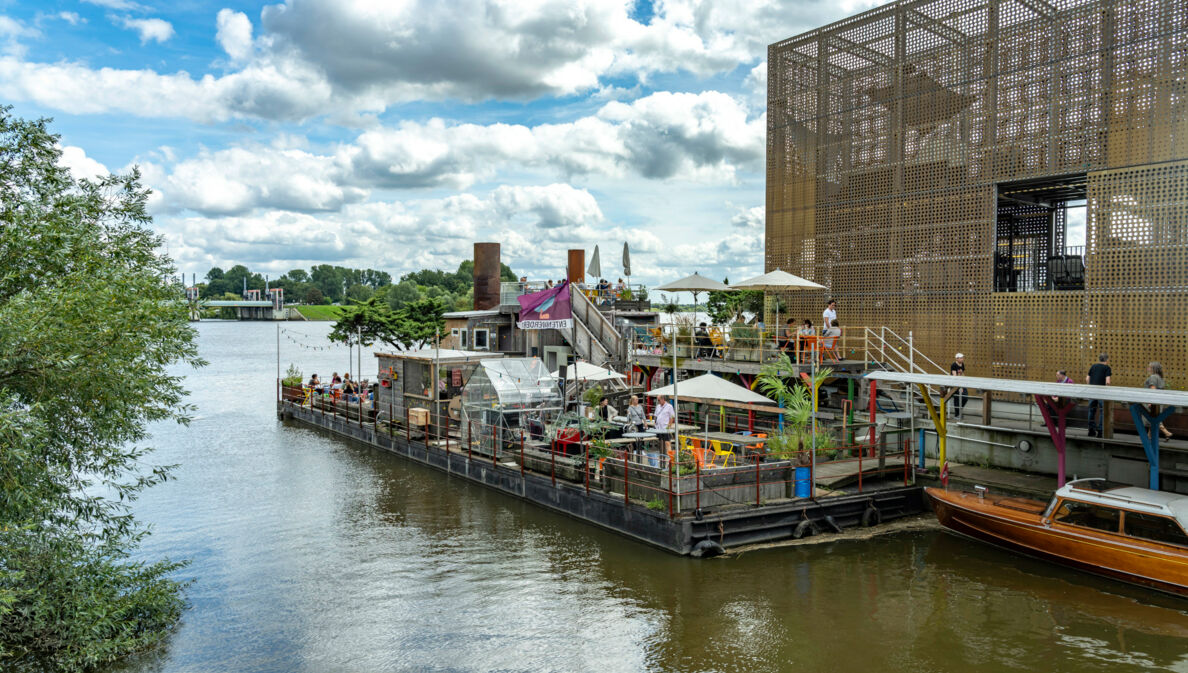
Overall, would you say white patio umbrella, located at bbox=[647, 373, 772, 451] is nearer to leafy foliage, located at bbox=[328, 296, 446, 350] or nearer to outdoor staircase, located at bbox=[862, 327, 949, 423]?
outdoor staircase, located at bbox=[862, 327, 949, 423]

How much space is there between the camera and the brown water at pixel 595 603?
39.7ft

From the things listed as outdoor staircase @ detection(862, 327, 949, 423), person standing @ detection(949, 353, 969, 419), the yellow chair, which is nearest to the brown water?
the yellow chair

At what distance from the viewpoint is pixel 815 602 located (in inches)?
559

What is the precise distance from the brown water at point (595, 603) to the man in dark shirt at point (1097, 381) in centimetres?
462

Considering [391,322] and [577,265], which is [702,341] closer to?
[577,265]

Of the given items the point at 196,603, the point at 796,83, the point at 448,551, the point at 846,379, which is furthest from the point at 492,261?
the point at 196,603

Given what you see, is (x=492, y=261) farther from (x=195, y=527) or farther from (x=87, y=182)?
(x=87, y=182)

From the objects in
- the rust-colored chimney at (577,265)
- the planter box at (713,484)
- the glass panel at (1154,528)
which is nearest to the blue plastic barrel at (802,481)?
the planter box at (713,484)

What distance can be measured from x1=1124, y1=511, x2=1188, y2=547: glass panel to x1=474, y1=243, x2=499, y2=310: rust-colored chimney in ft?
118

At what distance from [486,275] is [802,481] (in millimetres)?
31638

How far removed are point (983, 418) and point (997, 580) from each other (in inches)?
275

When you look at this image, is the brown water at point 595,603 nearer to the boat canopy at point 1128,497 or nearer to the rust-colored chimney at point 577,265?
the boat canopy at point 1128,497

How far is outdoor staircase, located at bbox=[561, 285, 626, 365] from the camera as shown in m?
33.5

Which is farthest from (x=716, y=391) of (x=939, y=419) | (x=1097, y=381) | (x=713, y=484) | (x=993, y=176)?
(x=993, y=176)
